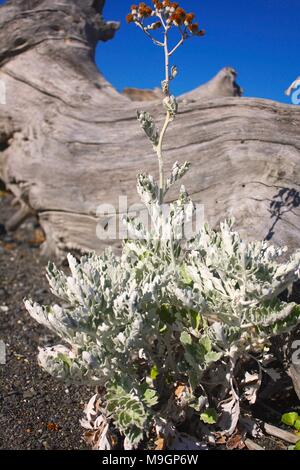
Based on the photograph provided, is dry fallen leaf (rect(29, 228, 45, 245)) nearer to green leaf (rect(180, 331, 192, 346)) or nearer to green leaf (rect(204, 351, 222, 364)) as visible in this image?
green leaf (rect(180, 331, 192, 346))

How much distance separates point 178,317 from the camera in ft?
12.1

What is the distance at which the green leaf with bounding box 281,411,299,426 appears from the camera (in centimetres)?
390

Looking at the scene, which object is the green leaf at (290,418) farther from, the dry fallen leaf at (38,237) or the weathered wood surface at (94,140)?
the dry fallen leaf at (38,237)

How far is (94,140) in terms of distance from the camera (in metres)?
6.92

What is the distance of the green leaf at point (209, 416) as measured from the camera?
357 cm

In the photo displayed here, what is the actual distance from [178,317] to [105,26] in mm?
6430

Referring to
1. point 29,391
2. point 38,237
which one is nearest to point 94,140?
point 38,237

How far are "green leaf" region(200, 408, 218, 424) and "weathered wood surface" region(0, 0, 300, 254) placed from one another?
5.88 ft

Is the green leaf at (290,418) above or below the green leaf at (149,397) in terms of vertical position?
below

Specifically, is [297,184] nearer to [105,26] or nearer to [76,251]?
[76,251]

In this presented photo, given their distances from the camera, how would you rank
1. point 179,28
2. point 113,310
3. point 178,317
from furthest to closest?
point 179,28 < point 178,317 < point 113,310

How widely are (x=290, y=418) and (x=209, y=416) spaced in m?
0.69

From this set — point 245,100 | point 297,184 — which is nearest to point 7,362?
point 297,184

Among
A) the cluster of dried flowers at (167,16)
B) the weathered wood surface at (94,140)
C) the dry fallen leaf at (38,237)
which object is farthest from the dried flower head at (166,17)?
the dry fallen leaf at (38,237)
